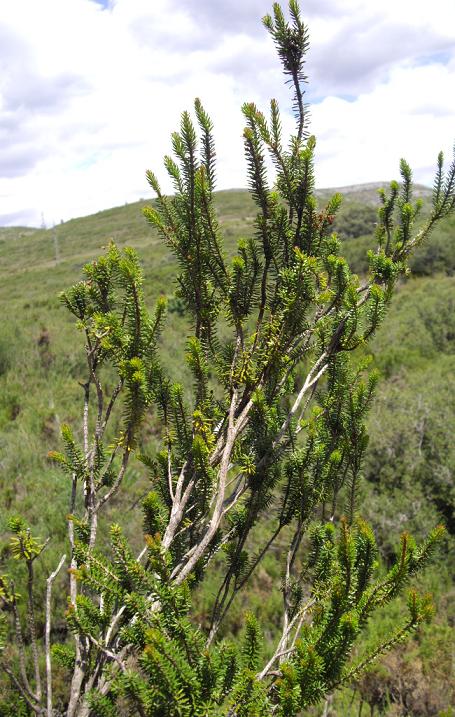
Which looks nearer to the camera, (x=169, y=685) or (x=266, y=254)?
(x=169, y=685)

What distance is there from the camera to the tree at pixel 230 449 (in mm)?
1169

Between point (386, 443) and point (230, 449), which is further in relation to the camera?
point (386, 443)

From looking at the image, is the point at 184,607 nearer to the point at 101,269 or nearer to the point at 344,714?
the point at 101,269

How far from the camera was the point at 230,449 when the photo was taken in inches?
58.1

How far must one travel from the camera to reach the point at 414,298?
15438 millimetres

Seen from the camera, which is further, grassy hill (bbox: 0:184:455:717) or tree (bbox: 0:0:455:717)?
grassy hill (bbox: 0:184:455:717)

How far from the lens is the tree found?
1169mm

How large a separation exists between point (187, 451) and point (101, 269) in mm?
693

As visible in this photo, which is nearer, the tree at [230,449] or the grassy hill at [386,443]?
the tree at [230,449]

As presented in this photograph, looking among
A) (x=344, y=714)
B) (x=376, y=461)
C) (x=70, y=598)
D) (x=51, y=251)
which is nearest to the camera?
(x=70, y=598)

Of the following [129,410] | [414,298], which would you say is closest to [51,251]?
[414,298]

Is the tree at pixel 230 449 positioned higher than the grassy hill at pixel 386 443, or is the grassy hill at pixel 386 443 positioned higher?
the tree at pixel 230 449

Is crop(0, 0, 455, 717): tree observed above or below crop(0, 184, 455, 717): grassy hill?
above

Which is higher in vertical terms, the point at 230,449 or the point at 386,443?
the point at 230,449
